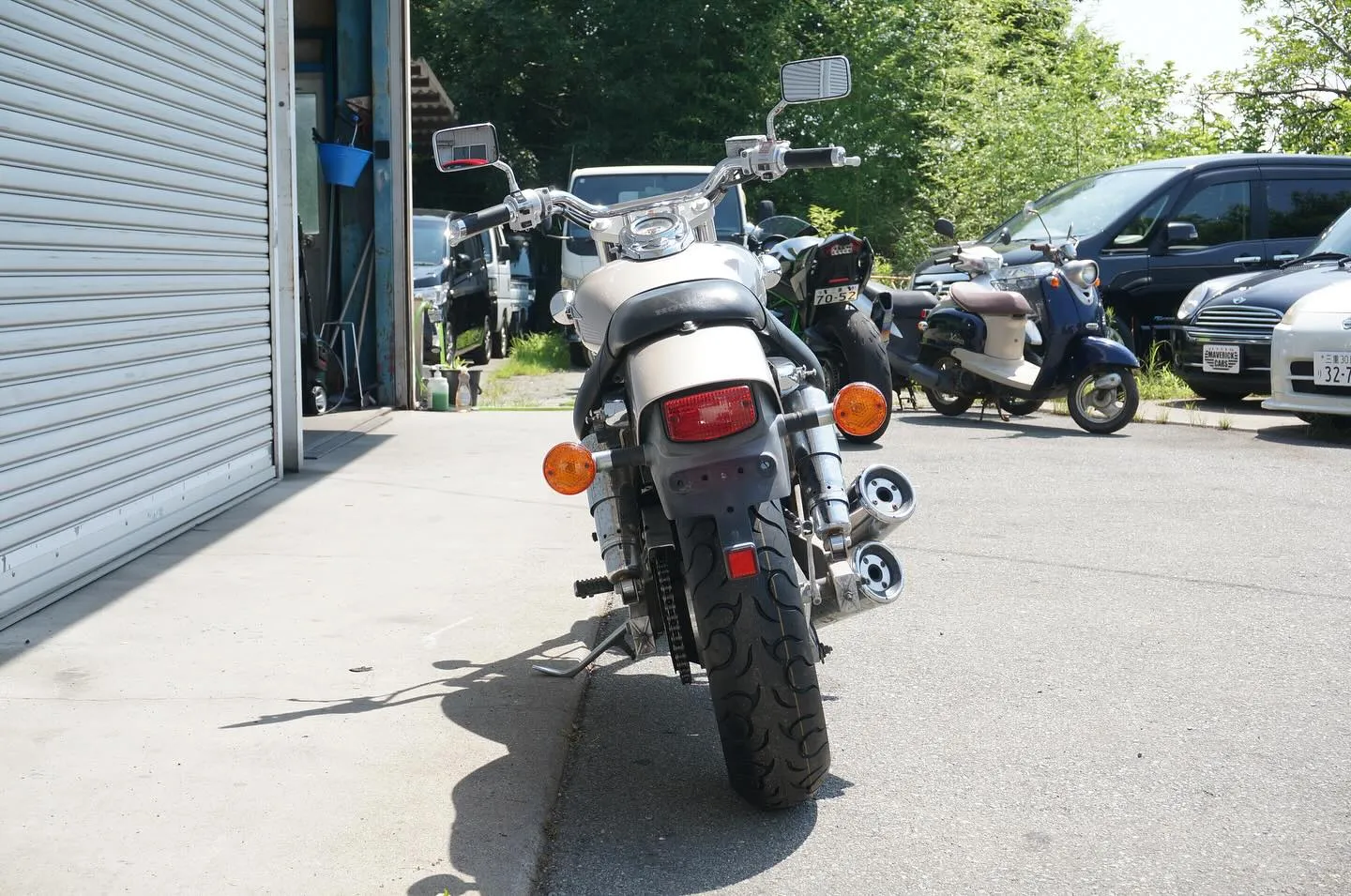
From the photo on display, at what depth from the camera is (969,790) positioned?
3.46 metres

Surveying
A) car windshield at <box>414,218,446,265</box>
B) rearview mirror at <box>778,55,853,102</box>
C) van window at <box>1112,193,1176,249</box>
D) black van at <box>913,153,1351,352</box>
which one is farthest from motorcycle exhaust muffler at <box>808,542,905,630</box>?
car windshield at <box>414,218,446,265</box>

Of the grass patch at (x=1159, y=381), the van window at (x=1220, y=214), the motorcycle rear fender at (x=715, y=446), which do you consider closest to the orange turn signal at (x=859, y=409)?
the motorcycle rear fender at (x=715, y=446)

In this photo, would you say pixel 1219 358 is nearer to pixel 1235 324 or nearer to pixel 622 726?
pixel 1235 324

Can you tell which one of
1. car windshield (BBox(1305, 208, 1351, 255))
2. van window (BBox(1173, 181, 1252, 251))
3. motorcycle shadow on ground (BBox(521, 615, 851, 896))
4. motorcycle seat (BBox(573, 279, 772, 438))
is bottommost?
motorcycle shadow on ground (BBox(521, 615, 851, 896))

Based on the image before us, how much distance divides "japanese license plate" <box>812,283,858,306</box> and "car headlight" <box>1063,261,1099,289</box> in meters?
2.09

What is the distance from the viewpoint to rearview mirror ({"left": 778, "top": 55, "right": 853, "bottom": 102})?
175 inches

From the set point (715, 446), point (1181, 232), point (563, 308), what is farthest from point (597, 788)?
point (1181, 232)

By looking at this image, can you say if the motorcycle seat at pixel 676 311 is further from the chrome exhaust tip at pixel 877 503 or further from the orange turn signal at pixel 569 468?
the chrome exhaust tip at pixel 877 503

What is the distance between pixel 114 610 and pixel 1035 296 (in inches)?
273

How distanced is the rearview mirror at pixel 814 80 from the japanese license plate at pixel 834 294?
4.06 m

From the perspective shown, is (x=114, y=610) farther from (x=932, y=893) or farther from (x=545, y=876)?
(x=932, y=893)

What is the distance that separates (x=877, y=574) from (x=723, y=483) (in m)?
0.69

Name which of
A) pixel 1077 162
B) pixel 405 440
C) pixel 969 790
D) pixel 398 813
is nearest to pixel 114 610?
pixel 398 813

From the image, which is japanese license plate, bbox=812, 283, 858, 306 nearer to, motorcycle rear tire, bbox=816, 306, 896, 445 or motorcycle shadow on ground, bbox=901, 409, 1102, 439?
motorcycle rear tire, bbox=816, 306, 896, 445
